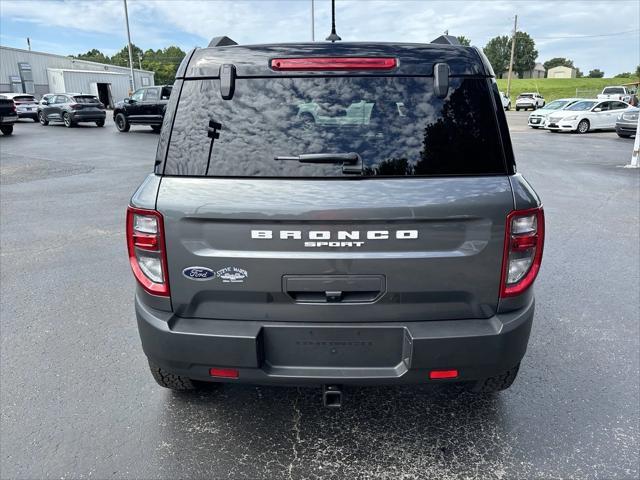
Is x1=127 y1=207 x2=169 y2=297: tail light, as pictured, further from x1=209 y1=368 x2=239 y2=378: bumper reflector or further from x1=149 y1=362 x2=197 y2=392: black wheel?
x1=149 y1=362 x2=197 y2=392: black wheel

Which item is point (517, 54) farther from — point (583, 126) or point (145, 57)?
point (583, 126)

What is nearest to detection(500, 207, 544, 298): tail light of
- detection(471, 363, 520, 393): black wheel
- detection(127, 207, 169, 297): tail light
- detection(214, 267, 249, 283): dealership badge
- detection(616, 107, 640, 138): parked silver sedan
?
detection(471, 363, 520, 393): black wheel

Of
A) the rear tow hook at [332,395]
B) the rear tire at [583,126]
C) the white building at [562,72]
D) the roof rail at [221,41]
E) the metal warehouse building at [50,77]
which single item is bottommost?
the rear tire at [583,126]

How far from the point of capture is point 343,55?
92.0 inches

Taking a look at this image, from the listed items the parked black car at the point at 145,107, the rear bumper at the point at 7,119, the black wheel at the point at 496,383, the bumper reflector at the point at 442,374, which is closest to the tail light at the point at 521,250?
the bumper reflector at the point at 442,374

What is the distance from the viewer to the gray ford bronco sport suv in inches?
87.2

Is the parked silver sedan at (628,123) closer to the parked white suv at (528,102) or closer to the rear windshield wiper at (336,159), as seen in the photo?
the rear windshield wiper at (336,159)

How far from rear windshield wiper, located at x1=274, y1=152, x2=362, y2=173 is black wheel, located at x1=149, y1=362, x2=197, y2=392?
147 centimetres

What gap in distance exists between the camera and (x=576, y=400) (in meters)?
3.10

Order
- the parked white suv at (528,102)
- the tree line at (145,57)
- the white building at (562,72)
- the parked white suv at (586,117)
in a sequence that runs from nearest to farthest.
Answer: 1. the parked white suv at (586,117)
2. the parked white suv at (528,102)
3. the tree line at (145,57)
4. the white building at (562,72)

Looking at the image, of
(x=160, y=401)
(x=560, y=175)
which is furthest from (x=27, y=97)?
(x=160, y=401)

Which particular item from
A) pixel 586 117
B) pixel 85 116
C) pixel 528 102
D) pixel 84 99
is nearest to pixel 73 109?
pixel 85 116

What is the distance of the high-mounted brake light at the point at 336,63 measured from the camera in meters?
2.31

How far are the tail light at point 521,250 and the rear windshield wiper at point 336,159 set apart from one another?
0.73 meters
